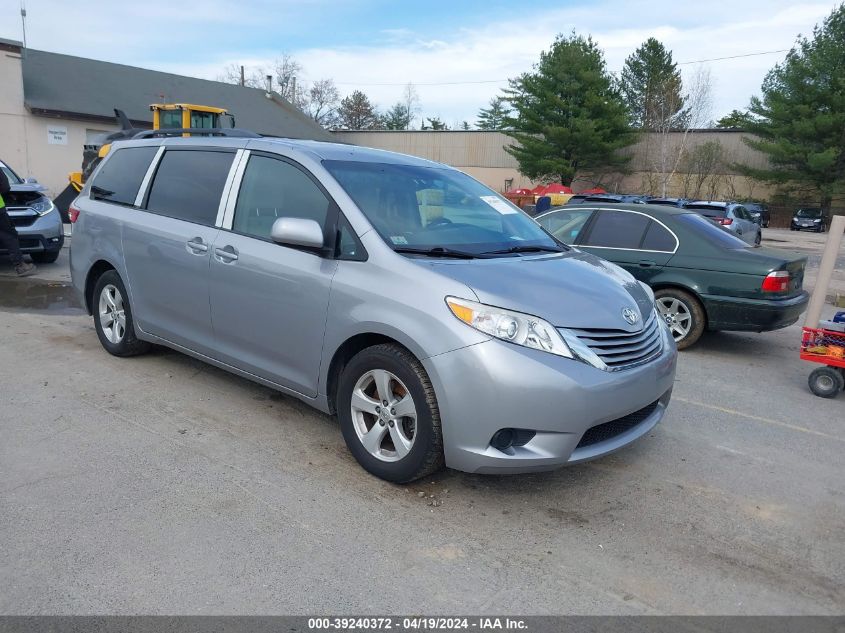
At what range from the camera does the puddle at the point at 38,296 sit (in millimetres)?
7891

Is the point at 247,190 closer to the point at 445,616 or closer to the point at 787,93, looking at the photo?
the point at 445,616

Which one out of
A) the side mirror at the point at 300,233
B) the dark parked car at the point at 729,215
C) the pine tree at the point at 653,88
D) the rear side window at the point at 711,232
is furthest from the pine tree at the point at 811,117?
the side mirror at the point at 300,233

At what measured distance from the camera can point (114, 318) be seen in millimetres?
5734

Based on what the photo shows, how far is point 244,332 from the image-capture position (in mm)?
4387

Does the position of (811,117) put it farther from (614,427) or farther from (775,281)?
(614,427)

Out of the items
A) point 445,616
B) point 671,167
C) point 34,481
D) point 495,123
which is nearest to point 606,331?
point 445,616

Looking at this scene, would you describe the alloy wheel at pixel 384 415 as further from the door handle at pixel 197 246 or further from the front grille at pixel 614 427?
the door handle at pixel 197 246

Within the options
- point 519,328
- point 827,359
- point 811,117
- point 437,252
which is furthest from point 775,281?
point 811,117

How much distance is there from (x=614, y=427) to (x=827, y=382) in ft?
10.9

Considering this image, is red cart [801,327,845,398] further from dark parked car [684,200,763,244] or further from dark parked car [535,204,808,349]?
dark parked car [684,200,763,244]

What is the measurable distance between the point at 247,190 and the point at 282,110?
130 ft

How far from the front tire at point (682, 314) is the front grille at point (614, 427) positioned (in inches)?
142

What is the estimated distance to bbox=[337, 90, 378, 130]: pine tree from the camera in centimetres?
7675

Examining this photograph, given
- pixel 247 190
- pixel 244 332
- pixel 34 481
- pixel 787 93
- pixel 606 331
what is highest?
pixel 787 93
